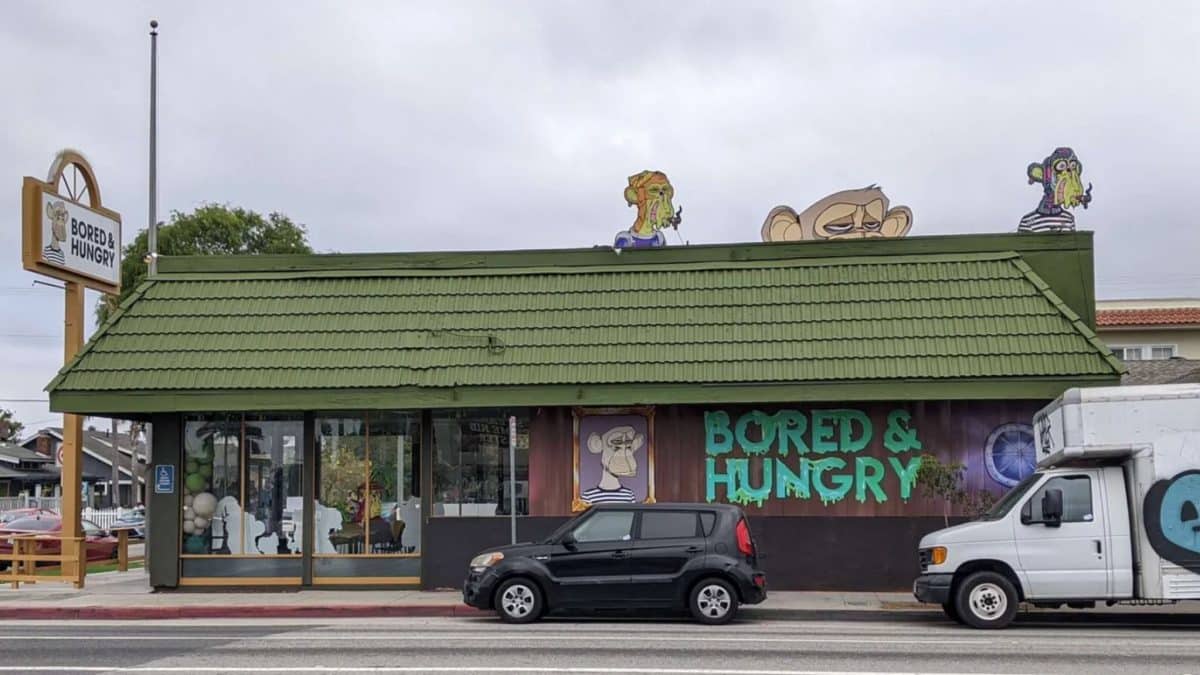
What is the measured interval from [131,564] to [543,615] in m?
17.8

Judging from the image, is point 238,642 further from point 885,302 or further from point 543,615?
point 885,302

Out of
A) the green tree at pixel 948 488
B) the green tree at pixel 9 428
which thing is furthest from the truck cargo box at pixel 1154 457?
the green tree at pixel 9 428

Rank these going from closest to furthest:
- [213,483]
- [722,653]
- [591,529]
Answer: [722,653] → [591,529] → [213,483]

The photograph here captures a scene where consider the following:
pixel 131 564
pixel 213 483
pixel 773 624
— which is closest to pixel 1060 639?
pixel 773 624

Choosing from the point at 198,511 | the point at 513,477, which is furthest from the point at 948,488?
the point at 198,511

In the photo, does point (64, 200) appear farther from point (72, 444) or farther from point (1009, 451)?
point (1009, 451)

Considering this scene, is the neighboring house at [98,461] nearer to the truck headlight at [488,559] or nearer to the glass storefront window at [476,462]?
the glass storefront window at [476,462]

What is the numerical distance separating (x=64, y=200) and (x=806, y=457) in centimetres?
1483

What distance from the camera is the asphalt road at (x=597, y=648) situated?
11492 mm

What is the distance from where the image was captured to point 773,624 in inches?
619

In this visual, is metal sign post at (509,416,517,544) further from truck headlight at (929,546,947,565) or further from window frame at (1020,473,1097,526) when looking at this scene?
window frame at (1020,473,1097,526)

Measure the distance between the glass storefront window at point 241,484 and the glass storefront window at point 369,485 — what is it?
46 cm

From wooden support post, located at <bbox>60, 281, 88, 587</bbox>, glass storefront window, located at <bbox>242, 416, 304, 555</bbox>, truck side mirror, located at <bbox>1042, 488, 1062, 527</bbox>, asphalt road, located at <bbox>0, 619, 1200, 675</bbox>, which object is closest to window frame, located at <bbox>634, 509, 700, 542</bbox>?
asphalt road, located at <bbox>0, 619, 1200, 675</bbox>

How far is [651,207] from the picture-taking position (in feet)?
71.1
